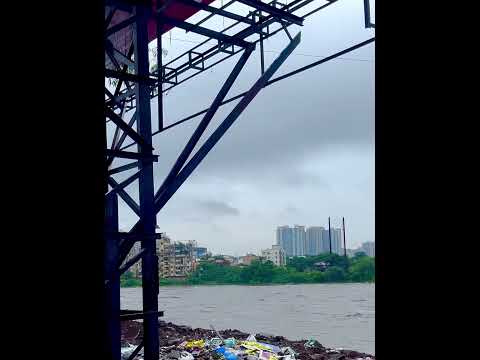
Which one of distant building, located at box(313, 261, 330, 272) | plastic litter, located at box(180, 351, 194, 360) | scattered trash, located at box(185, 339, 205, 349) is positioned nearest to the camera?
plastic litter, located at box(180, 351, 194, 360)

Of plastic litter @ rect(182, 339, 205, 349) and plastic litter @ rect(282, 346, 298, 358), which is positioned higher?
plastic litter @ rect(182, 339, 205, 349)

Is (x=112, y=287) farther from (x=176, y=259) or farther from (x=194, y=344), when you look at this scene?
(x=176, y=259)

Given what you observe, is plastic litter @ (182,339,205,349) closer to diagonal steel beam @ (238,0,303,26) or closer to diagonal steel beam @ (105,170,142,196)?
diagonal steel beam @ (105,170,142,196)

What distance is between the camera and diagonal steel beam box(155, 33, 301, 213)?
6.40 metres

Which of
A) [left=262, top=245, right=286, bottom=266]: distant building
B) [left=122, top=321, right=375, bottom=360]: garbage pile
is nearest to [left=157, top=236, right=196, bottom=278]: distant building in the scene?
[left=262, top=245, right=286, bottom=266]: distant building

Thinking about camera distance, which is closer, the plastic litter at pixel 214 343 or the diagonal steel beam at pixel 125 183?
the diagonal steel beam at pixel 125 183

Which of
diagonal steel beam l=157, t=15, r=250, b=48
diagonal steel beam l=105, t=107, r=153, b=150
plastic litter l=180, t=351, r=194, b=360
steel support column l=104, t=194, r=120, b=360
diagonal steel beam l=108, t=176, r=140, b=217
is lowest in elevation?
plastic litter l=180, t=351, r=194, b=360

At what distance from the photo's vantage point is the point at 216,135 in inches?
267

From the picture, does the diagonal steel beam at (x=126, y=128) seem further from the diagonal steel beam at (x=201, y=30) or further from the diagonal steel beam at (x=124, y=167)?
the diagonal steel beam at (x=201, y=30)

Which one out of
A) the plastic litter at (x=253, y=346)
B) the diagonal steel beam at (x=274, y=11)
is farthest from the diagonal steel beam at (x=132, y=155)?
the plastic litter at (x=253, y=346)

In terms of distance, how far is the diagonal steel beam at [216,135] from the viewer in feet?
21.0

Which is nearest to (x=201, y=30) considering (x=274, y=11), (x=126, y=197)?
(x=274, y=11)
